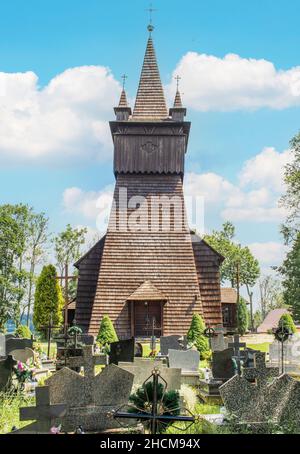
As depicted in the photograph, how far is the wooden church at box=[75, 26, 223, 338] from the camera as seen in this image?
105ft

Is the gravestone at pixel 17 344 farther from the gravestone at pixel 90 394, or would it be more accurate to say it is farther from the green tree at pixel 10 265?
the green tree at pixel 10 265

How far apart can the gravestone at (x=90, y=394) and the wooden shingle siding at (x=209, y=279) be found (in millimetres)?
24600

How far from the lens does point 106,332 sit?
94.4 ft

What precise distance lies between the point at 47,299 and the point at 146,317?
35.3 feet

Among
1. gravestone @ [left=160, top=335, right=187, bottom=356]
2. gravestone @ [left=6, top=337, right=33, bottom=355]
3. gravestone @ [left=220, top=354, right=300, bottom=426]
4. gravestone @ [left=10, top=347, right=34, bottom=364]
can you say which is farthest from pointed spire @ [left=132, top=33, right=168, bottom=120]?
gravestone @ [left=220, top=354, right=300, bottom=426]

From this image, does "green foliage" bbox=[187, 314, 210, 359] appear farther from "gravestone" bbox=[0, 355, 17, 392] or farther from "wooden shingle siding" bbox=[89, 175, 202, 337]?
"gravestone" bbox=[0, 355, 17, 392]

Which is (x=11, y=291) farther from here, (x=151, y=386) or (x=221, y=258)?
(x=151, y=386)

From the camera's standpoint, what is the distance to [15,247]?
144 feet

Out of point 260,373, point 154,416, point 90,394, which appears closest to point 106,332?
point 260,373

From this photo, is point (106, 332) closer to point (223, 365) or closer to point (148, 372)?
point (223, 365)

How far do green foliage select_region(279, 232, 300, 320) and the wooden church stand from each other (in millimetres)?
4238

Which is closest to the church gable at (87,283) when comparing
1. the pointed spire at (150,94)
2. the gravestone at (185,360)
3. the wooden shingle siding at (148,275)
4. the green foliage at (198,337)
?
the wooden shingle siding at (148,275)
